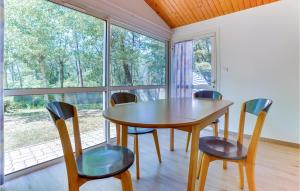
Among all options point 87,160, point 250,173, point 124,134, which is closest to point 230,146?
point 250,173

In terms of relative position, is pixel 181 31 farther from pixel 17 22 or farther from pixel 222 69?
pixel 17 22

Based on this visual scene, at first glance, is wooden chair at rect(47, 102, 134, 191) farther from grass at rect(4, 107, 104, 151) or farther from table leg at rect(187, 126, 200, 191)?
grass at rect(4, 107, 104, 151)

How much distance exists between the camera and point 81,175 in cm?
99

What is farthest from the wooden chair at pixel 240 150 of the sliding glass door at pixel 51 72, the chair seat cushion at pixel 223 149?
the sliding glass door at pixel 51 72

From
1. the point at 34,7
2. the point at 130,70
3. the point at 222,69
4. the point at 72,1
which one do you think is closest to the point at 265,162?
the point at 222,69

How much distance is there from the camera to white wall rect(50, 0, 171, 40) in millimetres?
2367

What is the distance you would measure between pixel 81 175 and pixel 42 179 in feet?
3.56

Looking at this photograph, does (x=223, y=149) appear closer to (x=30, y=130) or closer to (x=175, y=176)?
(x=175, y=176)

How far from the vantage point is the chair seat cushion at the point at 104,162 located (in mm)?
Result: 1009

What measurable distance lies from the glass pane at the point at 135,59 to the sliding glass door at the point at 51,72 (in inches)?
0.7

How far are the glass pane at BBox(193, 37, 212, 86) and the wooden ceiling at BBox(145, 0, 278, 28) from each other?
0.46 metres

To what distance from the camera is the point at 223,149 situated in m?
1.39

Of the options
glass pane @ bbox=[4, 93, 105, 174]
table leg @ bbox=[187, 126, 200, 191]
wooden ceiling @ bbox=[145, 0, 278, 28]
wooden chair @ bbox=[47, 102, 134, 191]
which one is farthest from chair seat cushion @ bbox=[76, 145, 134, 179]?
wooden ceiling @ bbox=[145, 0, 278, 28]

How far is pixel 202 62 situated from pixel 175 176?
7.95 feet
